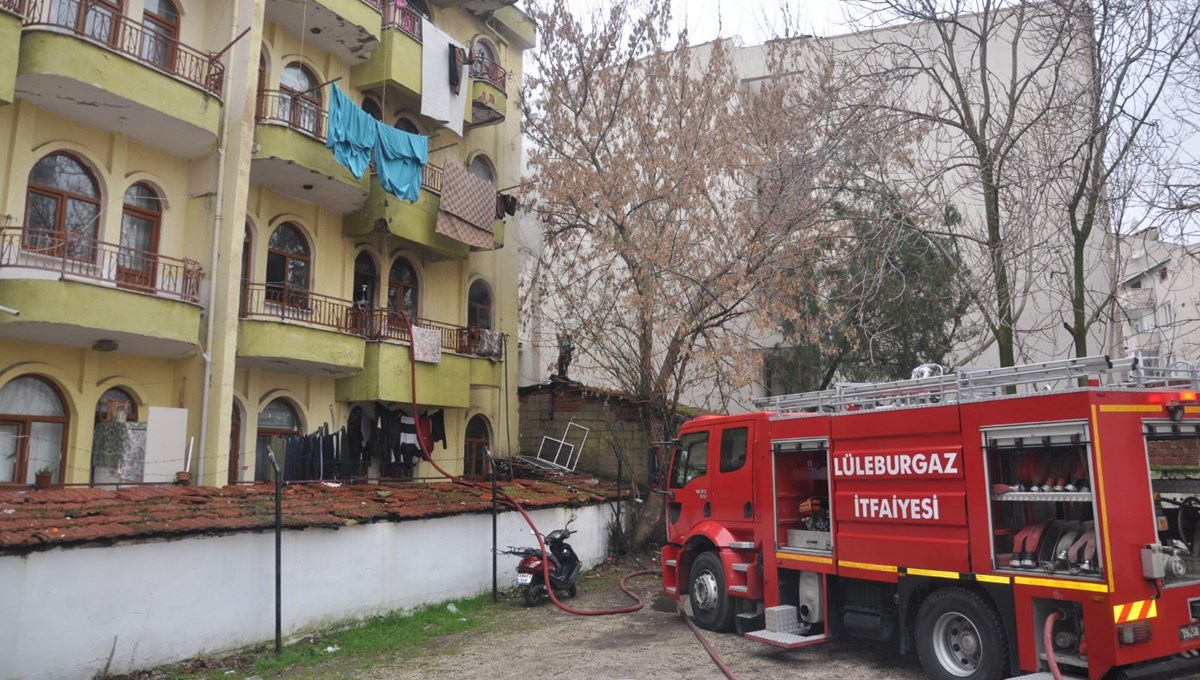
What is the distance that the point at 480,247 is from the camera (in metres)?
19.0

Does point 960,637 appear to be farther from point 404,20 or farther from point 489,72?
point 489,72

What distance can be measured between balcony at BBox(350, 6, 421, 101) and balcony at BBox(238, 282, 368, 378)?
4774mm

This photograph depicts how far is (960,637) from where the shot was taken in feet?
25.8

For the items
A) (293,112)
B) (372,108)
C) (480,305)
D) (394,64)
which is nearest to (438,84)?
(394,64)

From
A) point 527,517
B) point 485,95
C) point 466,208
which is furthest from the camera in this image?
point 485,95

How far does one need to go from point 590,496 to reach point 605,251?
5199mm

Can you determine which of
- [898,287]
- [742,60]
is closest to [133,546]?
[898,287]

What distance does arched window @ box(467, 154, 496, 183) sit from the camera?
68.8 feet

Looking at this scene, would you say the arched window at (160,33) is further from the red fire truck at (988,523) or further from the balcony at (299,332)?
the red fire truck at (988,523)

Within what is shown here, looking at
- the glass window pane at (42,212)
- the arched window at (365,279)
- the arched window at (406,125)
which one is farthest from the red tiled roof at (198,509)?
the arched window at (406,125)

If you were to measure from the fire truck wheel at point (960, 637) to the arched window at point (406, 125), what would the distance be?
15.1 meters

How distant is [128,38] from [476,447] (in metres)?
11.6

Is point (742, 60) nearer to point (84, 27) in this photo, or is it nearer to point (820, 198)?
point (820, 198)

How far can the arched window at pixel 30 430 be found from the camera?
11.7m
